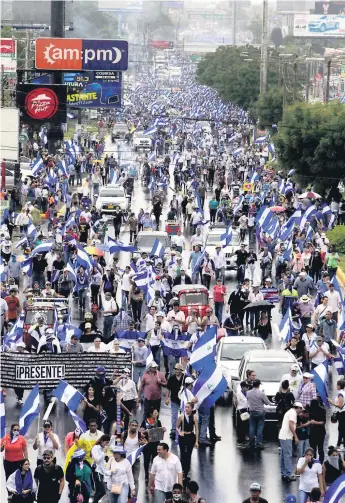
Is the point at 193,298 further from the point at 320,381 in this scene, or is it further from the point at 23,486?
the point at 23,486

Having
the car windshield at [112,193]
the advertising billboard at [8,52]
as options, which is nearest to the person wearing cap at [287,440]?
the car windshield at [112,193]

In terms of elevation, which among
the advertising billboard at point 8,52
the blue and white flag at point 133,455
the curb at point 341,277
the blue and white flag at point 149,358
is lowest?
the curb at point 341,277

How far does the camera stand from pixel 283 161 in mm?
60688

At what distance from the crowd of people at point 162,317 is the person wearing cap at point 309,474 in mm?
16

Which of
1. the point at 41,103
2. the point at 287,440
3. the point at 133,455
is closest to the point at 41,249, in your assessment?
the point at 41,103

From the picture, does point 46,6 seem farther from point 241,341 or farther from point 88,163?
point 241,341

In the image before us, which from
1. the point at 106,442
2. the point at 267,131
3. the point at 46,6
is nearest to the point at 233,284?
the point at 106,442

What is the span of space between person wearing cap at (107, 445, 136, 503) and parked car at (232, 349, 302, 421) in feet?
17.9

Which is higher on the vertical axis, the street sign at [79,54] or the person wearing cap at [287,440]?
the street sign at [79,54]

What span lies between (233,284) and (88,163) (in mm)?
30019

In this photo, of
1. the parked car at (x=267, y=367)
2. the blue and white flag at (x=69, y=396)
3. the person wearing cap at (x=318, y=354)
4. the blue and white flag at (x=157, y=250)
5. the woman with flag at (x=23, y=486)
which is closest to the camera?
the woman with flag at (x=23, y=486)

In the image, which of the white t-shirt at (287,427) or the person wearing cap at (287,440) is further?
the white t-shirt at (287,427)

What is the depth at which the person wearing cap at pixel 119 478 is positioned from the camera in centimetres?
1891

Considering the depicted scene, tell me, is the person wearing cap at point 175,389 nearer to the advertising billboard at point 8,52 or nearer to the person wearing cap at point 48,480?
the person wearing cap at point 48,480
